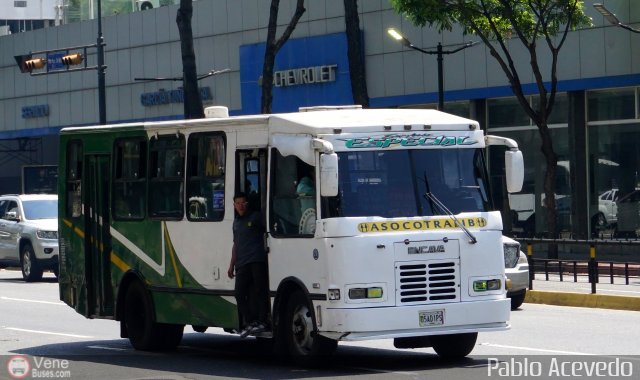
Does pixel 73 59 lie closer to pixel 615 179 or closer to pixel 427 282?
pixel 615 179

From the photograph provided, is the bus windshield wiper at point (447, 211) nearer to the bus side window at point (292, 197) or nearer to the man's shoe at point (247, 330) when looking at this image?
the bus side window at point (292, 197)

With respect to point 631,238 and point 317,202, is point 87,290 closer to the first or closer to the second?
point 317,202

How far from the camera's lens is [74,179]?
18.6m

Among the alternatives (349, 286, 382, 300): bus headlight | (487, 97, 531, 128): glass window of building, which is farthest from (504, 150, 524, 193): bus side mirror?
(487, 97, 531, 128): glass window of building

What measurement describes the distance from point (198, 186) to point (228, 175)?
0.68 meters

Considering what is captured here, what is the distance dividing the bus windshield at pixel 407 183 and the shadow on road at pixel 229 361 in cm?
159

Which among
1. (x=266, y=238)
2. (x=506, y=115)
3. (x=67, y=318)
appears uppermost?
(x=506, y=115)

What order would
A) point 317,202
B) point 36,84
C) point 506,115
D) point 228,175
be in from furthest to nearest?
1. point 36,84
2. point 506,115
3. point 228,175
4. point 317,202

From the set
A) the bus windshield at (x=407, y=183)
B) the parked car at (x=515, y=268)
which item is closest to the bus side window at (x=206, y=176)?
the bus windshield at (x=407, y=183)

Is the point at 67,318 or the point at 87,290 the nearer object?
the point at 87,290

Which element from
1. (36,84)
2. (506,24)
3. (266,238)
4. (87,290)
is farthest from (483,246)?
(36,84)

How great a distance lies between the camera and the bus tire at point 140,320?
55.6 feet

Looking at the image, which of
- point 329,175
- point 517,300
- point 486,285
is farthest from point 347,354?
point 517,300

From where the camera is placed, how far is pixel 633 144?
36.8 meters
